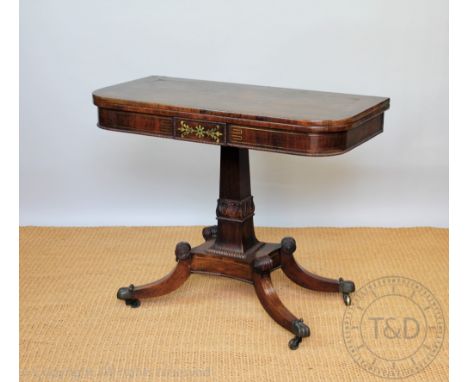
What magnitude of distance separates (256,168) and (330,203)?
41 centimetres

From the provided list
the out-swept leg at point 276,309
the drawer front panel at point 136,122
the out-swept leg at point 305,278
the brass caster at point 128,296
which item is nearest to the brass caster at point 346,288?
the out-swept leg at point 305,278

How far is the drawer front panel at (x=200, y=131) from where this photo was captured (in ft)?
11.0

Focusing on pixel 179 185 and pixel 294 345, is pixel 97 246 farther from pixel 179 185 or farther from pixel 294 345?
pixel 294 345

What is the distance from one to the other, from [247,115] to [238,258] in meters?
0.69

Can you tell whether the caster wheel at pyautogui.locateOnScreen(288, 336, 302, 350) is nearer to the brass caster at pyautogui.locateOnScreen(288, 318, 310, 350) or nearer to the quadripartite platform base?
the brass caster at pyautogui.locateOnScreen(288, 318, 310, 350)

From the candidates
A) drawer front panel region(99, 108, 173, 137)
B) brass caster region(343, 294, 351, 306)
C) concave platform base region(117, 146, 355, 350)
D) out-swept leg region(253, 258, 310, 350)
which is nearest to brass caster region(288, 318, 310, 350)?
out-swept leg region(253, 258, 310, 350)

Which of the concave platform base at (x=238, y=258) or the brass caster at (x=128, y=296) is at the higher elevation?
the concave platform base at (x=238, y=258)

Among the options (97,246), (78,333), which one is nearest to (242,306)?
(78,333)

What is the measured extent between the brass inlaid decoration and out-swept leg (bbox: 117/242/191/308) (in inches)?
21.6

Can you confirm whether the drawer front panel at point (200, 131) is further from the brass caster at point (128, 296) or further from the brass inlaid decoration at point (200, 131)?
the brass caster at point (128, 296)

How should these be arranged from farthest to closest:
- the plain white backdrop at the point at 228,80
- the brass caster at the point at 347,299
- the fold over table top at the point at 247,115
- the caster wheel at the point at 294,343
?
the plain white backdrop at the point at 228,80 < the brass caster at the point at 347,299 < the caster wheel at the point at 294,343 < the fold over table top at the point at 247,115

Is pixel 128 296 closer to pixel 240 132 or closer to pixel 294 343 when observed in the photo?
pixel 294 343

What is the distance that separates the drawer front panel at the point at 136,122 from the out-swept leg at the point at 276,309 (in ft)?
2.16

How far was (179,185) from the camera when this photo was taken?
482cm
